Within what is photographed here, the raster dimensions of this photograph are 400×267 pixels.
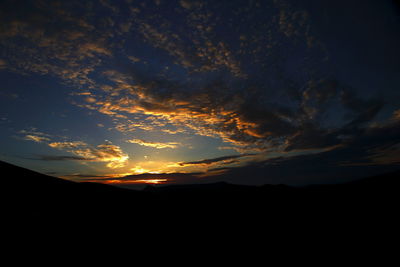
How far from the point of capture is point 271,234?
9.45 metres

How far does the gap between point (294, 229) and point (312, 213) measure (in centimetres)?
463

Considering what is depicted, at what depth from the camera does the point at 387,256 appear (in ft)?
23.2

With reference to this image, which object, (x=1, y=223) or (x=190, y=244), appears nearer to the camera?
(x=1, y=223)

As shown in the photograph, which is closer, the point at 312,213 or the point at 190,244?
the point at 190,244

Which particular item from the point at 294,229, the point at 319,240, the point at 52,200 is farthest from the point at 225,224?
the point at 52,200

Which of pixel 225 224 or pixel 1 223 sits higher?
pixel 1 223

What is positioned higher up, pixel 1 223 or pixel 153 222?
pixel 1 223

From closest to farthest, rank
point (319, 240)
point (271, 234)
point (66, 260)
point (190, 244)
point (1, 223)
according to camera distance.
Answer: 1. point (66, 260)
2. point (1, 223)
3. point (190, 244)
4. point (319, 240)
5. point (271, 234)

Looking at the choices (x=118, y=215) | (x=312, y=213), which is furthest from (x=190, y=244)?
(x=312, y=213)

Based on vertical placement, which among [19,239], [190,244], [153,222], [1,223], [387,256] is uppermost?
[1,223]

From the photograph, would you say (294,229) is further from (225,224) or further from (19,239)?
(19,239)

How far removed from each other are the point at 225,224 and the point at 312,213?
8371 mm

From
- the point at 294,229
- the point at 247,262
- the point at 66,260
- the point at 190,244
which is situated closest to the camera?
the point at 66,260

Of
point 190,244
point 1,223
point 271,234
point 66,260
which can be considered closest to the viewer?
point 66,260
